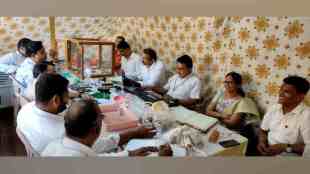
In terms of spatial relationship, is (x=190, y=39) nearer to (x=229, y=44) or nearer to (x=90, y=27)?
(x=229, y=44)

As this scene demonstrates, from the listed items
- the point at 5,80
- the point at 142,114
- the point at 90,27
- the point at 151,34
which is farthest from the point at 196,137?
the point at 5,80

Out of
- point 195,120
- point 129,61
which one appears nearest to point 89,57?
point 129,61

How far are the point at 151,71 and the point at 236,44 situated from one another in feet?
1.24

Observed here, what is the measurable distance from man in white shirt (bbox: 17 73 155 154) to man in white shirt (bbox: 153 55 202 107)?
44cm

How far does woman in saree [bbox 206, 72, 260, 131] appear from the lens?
145cm

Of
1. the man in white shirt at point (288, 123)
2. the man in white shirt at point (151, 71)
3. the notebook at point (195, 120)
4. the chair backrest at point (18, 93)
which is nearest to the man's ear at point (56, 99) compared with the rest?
the chair backrest at point (18, 93)

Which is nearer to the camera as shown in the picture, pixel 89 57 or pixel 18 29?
pixel 18 29

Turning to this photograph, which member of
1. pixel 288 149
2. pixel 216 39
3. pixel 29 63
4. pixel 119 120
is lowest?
pixel 288 149

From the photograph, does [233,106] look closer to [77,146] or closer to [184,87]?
[184,87]

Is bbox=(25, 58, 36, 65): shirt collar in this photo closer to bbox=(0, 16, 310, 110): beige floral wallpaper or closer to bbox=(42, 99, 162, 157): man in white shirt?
bbox=(0, 16, 310, 110): beige floral wallpaper

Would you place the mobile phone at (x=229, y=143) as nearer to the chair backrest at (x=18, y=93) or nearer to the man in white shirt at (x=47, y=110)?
the man in white shirt at (x=47, y=110)

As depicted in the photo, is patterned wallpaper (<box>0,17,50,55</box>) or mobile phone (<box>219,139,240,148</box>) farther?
mobile phone (<box>219,139,240,148</box>)

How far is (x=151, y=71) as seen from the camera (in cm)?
151

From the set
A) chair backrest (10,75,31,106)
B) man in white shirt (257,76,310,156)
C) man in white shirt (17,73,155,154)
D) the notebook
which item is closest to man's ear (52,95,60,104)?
man in white shirt (17,73,155,154)
